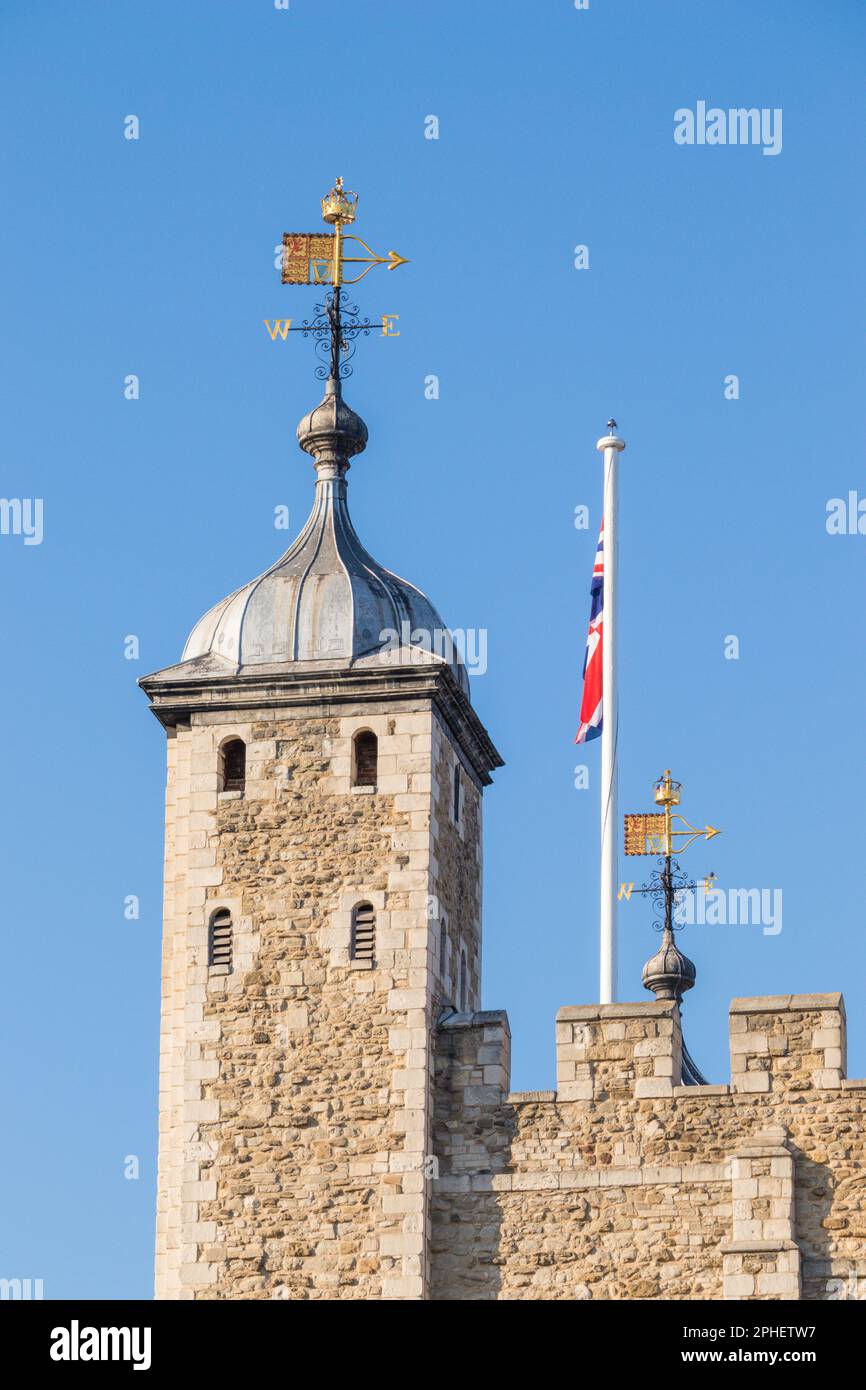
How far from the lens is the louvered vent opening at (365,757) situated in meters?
34.0

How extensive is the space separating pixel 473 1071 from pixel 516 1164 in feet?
3.40

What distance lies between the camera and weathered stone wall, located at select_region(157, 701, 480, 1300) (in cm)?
3234

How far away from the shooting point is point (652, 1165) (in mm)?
32250

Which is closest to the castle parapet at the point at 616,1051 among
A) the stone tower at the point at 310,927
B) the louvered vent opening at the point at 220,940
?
the stone tower at the point at 310,927

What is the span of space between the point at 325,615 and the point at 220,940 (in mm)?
3540

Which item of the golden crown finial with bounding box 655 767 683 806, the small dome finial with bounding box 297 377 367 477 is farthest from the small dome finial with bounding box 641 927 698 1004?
the small dome finial with bounding box 297 377 367 477

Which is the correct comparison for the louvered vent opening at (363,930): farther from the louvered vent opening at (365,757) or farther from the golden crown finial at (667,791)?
the golden crown finial at (667,791)

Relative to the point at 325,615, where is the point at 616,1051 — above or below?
below

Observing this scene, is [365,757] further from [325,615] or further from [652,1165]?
[652,1165]

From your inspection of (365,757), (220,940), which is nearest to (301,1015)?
(220,940)

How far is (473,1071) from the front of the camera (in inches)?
1302
